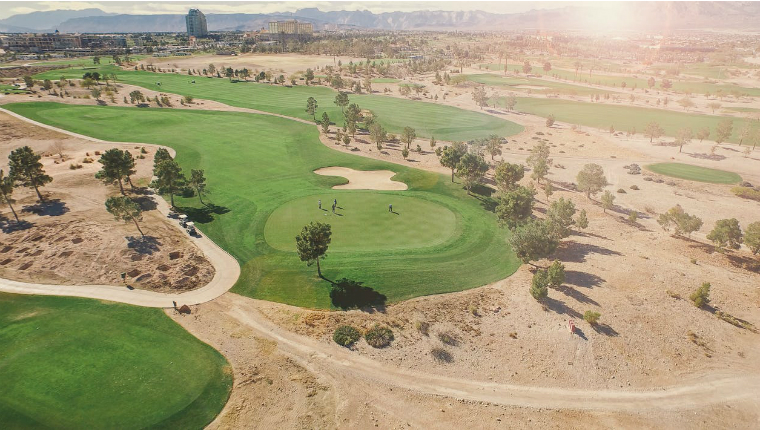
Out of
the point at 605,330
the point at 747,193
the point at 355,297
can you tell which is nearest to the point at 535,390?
the point at 605,330

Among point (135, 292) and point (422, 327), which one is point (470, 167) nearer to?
point (422, 327)

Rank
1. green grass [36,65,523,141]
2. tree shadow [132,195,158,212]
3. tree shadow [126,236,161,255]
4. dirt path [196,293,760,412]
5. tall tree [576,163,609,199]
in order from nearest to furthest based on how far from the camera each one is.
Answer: dirt path [196,293,760,412] < tree shadow [126,236,161,255] < tree shadow [132,195,158,212] < tall tree [576,163,609,199] < green grass [36,65,523,141]

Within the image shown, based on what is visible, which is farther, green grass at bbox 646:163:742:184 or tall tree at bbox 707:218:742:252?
green grass at bbox 646:163:742:184

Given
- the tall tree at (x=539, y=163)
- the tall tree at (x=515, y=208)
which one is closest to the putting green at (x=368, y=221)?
the tall tree at (x=515, y=208)

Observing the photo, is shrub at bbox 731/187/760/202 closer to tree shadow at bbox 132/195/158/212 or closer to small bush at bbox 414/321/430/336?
small bush at bbox 414/321/430/336

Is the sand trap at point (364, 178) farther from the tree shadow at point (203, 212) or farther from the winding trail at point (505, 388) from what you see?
the winding trail at point (505, 388)

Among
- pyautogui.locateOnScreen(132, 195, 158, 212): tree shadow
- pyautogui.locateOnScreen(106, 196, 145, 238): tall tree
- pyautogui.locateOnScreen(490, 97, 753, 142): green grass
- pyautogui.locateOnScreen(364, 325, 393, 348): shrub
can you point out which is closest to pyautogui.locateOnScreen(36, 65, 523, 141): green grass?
pyautogui.locateOnScreen(490, 97, 753, 142): green grass
